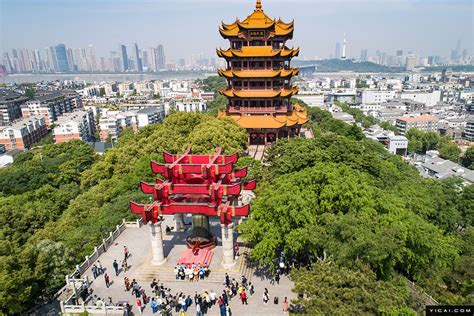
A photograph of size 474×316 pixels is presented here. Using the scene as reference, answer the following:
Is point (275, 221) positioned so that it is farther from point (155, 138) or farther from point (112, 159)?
point (112, 159)

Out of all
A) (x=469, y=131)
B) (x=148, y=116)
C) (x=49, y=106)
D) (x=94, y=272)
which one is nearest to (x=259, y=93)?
(x=94, y=272)

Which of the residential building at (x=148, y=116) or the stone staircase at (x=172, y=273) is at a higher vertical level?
the stone staircase at (x=172, y=273)

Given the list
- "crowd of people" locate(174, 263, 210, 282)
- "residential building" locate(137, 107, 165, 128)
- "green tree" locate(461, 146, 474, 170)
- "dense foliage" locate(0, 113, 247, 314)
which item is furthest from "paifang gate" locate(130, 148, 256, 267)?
"residential building" locate(137, 107, 165, 128)

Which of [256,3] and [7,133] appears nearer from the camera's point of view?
[256,3]

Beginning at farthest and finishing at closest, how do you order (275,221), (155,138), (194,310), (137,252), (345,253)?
(155,138)
(137,252)
(275,221)
(194,310)
(345,253)

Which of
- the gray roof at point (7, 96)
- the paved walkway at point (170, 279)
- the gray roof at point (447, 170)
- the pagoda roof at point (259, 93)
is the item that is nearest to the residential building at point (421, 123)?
the gray roof at point (447, 170)

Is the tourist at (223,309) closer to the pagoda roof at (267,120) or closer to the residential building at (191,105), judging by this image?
the pagoda roof at (267,120)

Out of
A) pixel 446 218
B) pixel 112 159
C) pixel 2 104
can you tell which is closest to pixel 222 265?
pixel 446 218
